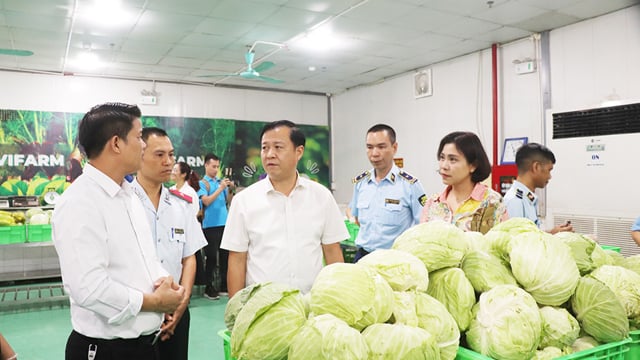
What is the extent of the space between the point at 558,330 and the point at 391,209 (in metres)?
2.15

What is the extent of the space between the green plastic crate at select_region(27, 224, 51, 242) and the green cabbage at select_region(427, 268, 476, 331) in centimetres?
557


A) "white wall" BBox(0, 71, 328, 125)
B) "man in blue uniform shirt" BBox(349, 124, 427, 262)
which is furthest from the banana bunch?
"man in blue uniform shirt" BBox(349, 124, 427, 262)

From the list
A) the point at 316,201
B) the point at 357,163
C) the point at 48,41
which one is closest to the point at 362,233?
the point at 316,201

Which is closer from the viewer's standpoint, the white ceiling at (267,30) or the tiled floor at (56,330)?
the tiled floor at (56,330)

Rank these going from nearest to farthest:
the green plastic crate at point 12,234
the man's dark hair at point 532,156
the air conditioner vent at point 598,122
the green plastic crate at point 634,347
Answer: the green plastic crate at point 634,347, the man's dark hair at point 532,156, the air conditioner vent at point 598,122, the green plastic crate at point 12,234

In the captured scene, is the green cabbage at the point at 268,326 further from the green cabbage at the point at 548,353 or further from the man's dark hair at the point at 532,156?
the man's dark hair at the point at 532,156

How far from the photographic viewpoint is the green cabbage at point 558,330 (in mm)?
1315

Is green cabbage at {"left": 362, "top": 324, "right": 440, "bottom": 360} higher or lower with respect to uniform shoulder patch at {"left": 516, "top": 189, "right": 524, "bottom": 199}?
lower

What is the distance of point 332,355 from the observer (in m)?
1.02

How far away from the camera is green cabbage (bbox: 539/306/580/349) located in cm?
132

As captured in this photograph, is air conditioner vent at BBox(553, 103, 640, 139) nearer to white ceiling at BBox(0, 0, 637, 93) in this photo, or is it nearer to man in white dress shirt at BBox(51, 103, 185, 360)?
white ceiling at BBox(0, 0, 637, 93)

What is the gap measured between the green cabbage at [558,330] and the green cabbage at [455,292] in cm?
21

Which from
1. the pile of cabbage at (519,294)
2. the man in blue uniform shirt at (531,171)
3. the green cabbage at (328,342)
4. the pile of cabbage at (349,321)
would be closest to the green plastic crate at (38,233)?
the man in blue uniform shirt at (531,171)

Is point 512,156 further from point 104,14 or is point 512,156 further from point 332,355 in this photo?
point 332,355
